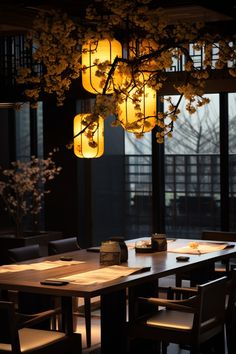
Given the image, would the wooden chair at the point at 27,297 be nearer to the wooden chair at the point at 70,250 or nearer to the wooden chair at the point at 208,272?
the wooden chair at the point at 70,250

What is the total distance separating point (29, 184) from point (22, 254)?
3165 mm

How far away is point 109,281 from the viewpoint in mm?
4410

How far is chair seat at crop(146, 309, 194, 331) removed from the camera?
4500mm

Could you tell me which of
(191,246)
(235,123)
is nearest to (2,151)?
(235,123)

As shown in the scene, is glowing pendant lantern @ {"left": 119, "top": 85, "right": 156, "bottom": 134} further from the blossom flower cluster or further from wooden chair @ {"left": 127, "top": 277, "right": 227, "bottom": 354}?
the blossom flower cluster

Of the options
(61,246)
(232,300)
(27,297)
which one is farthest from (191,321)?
(61,246)

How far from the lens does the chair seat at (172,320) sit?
14.8ft

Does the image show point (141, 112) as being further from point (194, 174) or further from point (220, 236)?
point (194, 174)

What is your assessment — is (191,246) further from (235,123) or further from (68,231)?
(68,231)

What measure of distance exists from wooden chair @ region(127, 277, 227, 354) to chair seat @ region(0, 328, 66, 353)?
521 millimetres

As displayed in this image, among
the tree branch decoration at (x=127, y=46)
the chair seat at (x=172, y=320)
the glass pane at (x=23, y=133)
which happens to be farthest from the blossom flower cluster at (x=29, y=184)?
the chair seat at (x=172, y=320)

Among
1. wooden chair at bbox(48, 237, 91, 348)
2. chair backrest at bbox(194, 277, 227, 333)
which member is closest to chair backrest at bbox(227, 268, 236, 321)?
chair backrest at bbox(194, 277, 227, 333)

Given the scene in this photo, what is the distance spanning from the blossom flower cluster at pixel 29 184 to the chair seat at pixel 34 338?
14.4ft

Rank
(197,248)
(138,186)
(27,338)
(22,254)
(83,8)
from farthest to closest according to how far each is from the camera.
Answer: (138,186), (197,248), (22,254), (83,8), (27,338)
